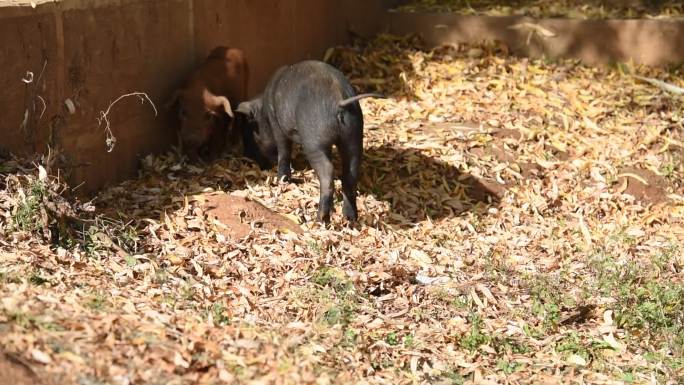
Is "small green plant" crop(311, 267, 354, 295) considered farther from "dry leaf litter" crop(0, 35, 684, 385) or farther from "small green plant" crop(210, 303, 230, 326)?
"small green plant" crop(210, 303, 230, 326)

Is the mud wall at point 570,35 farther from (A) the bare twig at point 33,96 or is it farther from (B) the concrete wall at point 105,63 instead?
(A) the bare twig at point 33,96

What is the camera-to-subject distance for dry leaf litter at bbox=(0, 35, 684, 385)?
543 cm

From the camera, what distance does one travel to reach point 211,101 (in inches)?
350

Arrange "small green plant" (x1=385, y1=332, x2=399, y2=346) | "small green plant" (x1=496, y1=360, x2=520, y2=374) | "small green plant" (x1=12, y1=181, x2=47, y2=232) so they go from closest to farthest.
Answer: "small green plant" (x1=496, y1=360, x2=520, y2=374)
"small green plant" (x1=385, y1=332, x2=399, y2=346)
"small green plant" (x1=12, y1=181, x2=47, y2=232)

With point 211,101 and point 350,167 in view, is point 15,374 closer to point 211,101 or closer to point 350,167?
point 350,167

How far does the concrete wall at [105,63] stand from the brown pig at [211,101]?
0.19 m

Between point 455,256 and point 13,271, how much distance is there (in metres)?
3.08

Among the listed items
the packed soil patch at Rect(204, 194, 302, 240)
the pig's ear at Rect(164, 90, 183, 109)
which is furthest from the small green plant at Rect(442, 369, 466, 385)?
the pig's ear at Rect(164, 90, 183, 109)

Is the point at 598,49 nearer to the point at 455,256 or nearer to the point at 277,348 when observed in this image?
the point at 455,256

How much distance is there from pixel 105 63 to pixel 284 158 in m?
1.55

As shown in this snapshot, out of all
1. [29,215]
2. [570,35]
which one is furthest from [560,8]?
[29,215]

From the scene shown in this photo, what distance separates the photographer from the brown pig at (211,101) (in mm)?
8820

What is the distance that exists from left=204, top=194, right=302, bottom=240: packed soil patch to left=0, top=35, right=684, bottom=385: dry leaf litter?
21 mm

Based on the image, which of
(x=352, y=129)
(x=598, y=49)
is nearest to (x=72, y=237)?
→ (x=352, y=129)
